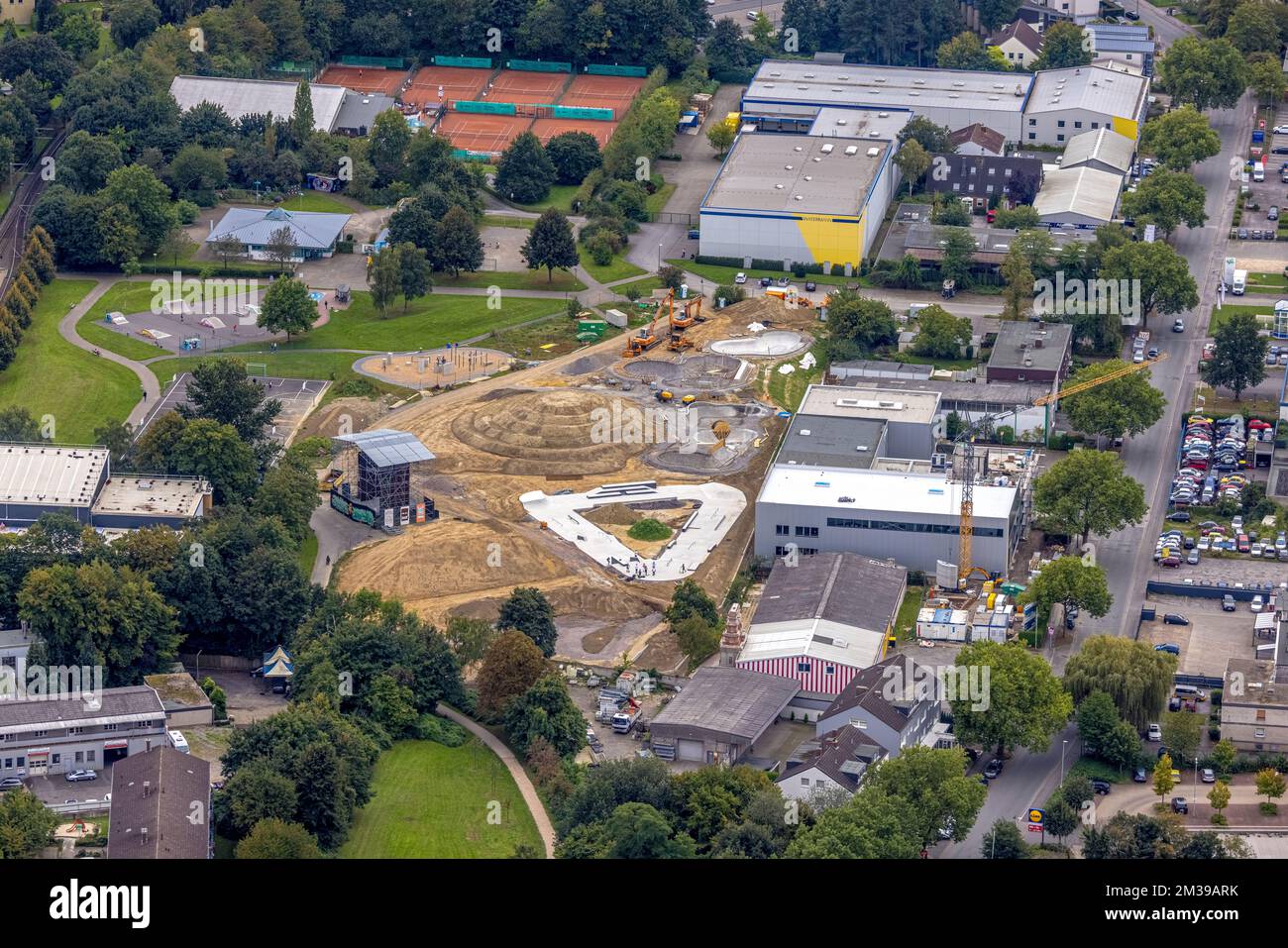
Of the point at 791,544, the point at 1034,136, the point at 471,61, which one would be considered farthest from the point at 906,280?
the point at 471,61

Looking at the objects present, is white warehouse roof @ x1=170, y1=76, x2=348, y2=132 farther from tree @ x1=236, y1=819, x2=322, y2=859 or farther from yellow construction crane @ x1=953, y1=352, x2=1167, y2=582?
tree @ x1=236, y1=819, x2=322, y2=859

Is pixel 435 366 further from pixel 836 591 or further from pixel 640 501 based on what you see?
Answer: pixel 836 591

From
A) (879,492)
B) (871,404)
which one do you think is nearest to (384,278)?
(871,404)

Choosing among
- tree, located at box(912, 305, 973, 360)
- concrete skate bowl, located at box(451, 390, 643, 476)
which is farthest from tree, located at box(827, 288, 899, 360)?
concrete skate bowl, located at box(451, 390, 643, 476)

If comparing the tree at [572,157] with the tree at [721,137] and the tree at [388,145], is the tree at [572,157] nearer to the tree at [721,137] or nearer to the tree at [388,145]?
the tree at [721,137]

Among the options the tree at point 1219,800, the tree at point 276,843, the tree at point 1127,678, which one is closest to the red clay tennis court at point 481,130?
the tree at point 1127,678
